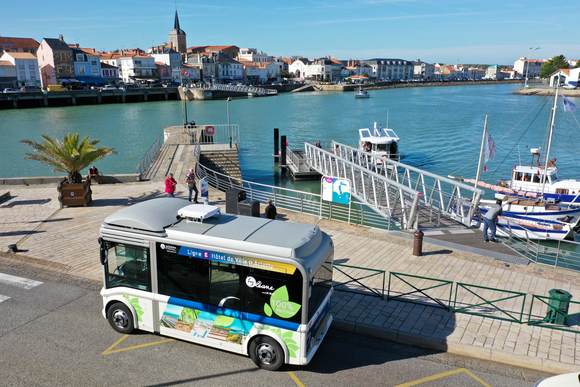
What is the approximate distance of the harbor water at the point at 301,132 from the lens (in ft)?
124

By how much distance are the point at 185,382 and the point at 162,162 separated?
65.7 ft

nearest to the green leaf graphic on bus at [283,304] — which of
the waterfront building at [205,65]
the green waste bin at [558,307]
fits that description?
the green waste bin at [558,307]

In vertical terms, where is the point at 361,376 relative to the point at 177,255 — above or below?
below

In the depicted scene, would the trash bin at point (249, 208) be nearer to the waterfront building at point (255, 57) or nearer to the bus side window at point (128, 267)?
the bus side window at point (128, 267)

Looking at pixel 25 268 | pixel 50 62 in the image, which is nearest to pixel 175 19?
pixel 50 62

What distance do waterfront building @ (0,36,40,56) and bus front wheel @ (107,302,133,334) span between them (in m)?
135

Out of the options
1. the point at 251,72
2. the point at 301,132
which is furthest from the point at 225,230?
the point at 251,72

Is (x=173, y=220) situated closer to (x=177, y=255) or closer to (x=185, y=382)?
(x=177, y=255)

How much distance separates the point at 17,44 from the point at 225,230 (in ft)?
471

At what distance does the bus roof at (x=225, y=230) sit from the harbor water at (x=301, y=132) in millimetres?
21969

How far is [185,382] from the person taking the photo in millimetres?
6715

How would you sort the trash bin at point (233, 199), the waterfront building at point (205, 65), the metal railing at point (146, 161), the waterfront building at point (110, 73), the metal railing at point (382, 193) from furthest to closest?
the waterfront building at point (205, 65) < the waterfront building at point (110, 73) < the metal railing at point (146, 161) < the metal railing at point (382, 193) < the trash bin at point (233, 199)

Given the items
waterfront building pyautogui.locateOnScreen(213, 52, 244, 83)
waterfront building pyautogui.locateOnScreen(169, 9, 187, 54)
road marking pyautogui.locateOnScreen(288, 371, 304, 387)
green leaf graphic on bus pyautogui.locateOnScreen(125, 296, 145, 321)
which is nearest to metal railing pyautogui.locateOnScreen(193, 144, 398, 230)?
green leaf graphic on bus pyautogui.locateOnScreen(125, 296, 145, 321)

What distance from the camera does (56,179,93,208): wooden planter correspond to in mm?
16500
